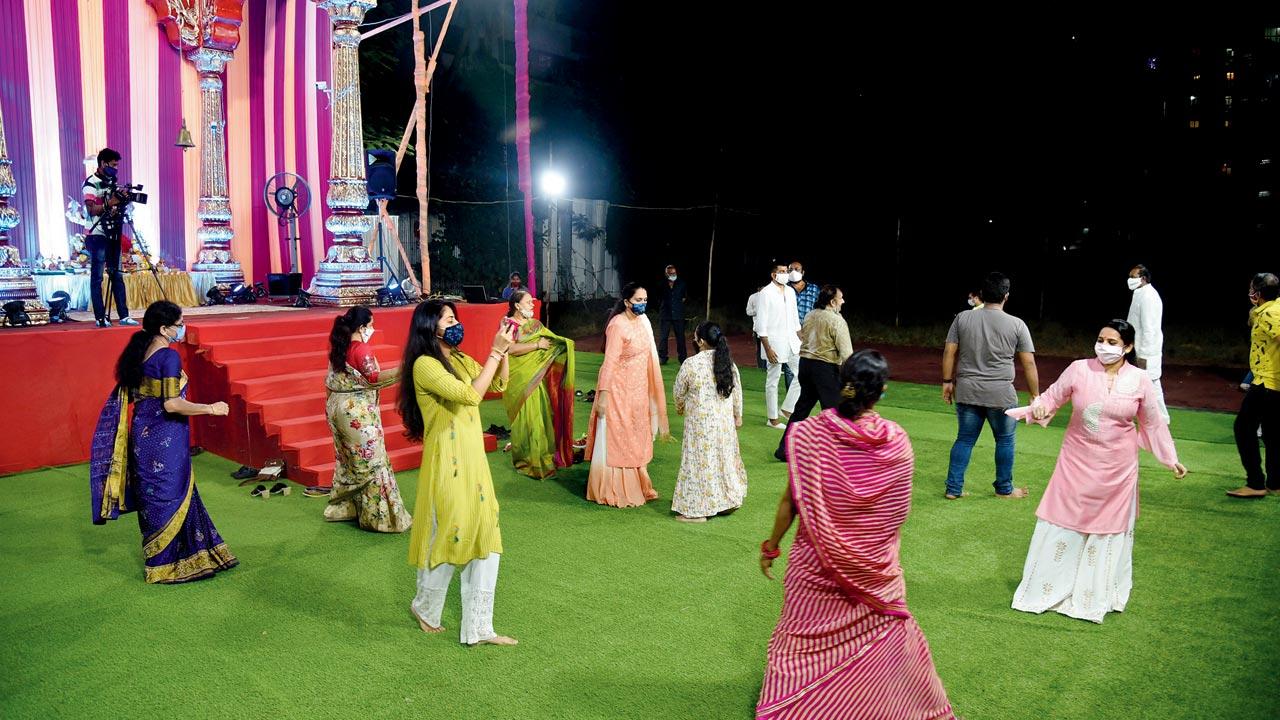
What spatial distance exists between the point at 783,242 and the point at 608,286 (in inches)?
178

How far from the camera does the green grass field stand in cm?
397

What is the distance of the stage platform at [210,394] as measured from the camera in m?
7.89

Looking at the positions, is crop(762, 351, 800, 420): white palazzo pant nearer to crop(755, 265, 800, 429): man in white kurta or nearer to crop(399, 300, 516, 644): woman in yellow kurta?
crop(755, 265, 800, 429): man in white kurta

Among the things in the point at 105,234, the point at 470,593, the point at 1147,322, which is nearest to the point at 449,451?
the point at 470,593

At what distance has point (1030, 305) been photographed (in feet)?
58.3

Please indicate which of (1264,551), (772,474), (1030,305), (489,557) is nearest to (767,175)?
(1030,305)

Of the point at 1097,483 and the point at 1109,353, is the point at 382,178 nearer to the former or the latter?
the point at 1109,353

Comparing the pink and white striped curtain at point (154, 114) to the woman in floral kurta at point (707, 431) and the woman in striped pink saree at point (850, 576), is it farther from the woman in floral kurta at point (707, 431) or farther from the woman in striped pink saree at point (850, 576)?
the woman in striped pink saree at point (850, 576)

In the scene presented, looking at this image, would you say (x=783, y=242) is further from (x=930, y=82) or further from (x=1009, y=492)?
(x=1009, y=492)

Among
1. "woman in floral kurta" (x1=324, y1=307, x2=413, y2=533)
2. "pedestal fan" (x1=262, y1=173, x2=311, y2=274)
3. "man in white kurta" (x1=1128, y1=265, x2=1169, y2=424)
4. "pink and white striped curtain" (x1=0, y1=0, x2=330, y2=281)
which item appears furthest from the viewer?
"pedestal fan" (x1=262, y1=173, x2=311, y2=274)

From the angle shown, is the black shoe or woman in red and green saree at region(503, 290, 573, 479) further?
woman in red and green saree at region(503, 290, 573, 479)

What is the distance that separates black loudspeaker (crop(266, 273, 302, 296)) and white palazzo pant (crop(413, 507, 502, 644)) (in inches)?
359

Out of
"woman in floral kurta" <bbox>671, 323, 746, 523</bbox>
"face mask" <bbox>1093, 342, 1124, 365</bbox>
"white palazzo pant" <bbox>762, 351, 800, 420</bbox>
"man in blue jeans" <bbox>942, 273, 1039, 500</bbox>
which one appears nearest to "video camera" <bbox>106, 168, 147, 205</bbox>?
"woman in floral kurta" <bbox>671, 323, 746, 523</bbox>

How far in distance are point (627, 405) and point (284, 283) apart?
7.62m
